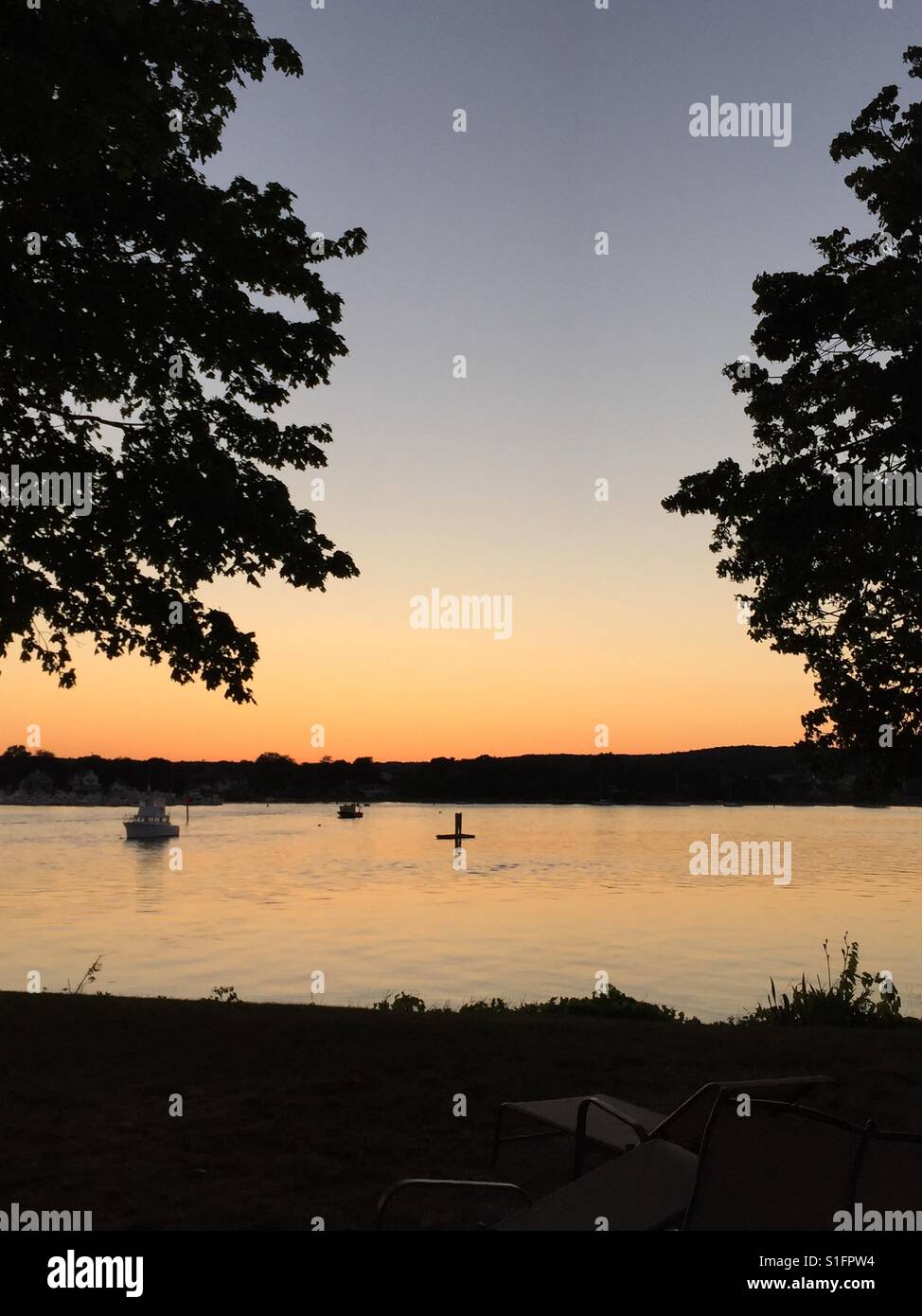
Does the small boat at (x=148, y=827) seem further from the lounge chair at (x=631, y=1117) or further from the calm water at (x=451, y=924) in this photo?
the lounge chair at (x=631, y=1117)

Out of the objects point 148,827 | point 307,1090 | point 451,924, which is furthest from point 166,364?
point 148,827

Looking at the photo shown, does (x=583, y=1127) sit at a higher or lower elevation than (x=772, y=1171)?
lower

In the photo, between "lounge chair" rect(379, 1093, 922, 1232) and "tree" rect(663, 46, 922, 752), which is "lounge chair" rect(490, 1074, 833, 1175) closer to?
"lounge chair" rect(379, 1093, 922, 1232)

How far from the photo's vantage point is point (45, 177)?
1016cm

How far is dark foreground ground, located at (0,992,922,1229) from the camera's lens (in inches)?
261

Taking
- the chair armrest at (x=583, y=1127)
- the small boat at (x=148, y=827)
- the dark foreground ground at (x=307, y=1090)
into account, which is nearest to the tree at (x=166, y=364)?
the dark foreground ground at (x=307, y=1090)

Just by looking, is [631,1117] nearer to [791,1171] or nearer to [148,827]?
[791,1171]

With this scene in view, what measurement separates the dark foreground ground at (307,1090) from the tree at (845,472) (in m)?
4.83

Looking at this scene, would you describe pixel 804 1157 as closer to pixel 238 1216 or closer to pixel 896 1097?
pixel 238 1216

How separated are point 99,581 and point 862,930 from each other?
132 feet

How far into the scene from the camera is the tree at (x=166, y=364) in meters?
10.3

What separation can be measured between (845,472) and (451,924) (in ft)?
122

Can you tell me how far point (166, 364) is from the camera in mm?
11500
